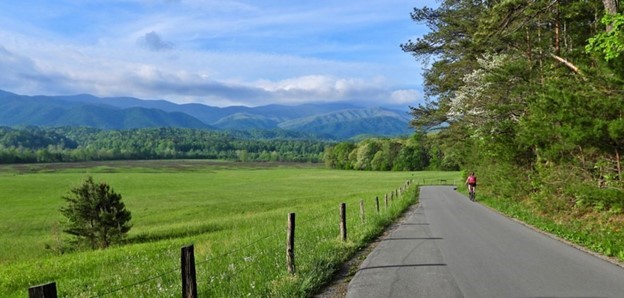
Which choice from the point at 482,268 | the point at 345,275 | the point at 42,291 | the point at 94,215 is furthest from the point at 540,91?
the point at 94,215

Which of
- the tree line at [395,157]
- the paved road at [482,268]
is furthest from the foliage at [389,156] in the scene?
the paved road at [482,268]

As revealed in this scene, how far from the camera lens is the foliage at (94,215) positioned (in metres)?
25.4

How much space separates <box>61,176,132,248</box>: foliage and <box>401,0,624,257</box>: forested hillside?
803 inches

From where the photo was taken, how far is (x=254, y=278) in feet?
27.7

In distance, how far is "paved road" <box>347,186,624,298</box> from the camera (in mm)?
7730

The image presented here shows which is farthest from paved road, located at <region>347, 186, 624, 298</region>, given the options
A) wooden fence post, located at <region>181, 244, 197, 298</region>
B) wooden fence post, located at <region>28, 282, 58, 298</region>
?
wooden fence post, located at <region>28, 282, 58, 298</region>

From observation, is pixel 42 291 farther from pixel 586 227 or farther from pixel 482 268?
pixel 586 227

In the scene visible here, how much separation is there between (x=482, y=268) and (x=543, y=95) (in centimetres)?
706

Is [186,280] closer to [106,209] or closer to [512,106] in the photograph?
[512,106]

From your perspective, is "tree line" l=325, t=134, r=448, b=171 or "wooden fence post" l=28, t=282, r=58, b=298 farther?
"tree line" l=325, t=134, r=448, b=171

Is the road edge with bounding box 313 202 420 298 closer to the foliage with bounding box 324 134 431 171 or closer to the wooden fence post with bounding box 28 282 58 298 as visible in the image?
the wooden fence post with bounding box 28 282 58 298

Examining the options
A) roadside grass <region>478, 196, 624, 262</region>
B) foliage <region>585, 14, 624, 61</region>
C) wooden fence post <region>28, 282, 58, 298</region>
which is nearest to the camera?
wooden fence post <region>28, 282, 58, 298</region>

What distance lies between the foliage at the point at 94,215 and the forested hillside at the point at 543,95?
20397mm

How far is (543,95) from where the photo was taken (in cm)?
1387
